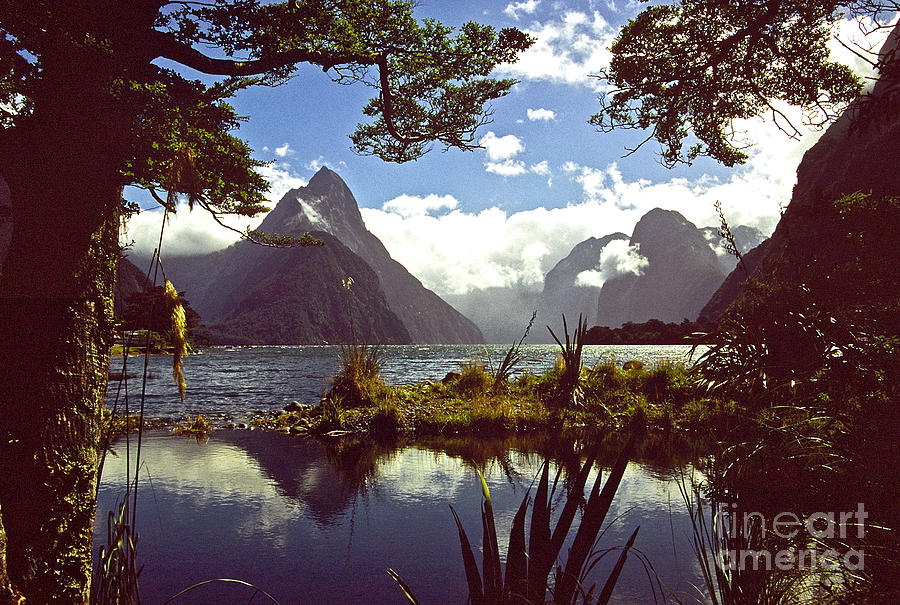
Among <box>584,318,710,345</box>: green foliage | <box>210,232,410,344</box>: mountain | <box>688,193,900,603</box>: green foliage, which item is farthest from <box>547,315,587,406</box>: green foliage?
<box>210,232,410,344</box>: mountain

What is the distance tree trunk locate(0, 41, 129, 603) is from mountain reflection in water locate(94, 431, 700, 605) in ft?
3.60

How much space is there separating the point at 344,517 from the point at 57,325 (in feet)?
9.27

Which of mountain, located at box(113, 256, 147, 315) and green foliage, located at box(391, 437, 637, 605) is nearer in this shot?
green foliage, located at box(391, 437, 637, 605)

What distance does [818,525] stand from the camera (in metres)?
3.27

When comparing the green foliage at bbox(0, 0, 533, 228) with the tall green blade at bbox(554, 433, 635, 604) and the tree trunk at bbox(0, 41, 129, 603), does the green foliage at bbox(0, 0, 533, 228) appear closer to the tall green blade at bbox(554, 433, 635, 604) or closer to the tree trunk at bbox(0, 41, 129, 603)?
the tree trunk at bbox(0, 41, 129, 603)

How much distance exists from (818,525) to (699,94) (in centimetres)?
374

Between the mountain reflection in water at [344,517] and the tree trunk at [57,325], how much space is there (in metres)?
1.10

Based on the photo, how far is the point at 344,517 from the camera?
415 centimetres

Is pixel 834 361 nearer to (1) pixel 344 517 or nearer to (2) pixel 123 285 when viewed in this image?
(1) pixel 344 517

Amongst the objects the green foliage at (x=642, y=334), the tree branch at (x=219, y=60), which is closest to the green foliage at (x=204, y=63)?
the tree branch at (x=219, y=60)

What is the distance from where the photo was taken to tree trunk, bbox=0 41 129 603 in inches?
78.7

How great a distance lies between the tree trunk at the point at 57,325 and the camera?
2000mm

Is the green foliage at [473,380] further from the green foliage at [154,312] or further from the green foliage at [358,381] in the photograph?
the green foliage at [154,312]

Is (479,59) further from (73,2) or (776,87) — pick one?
(73,2)
